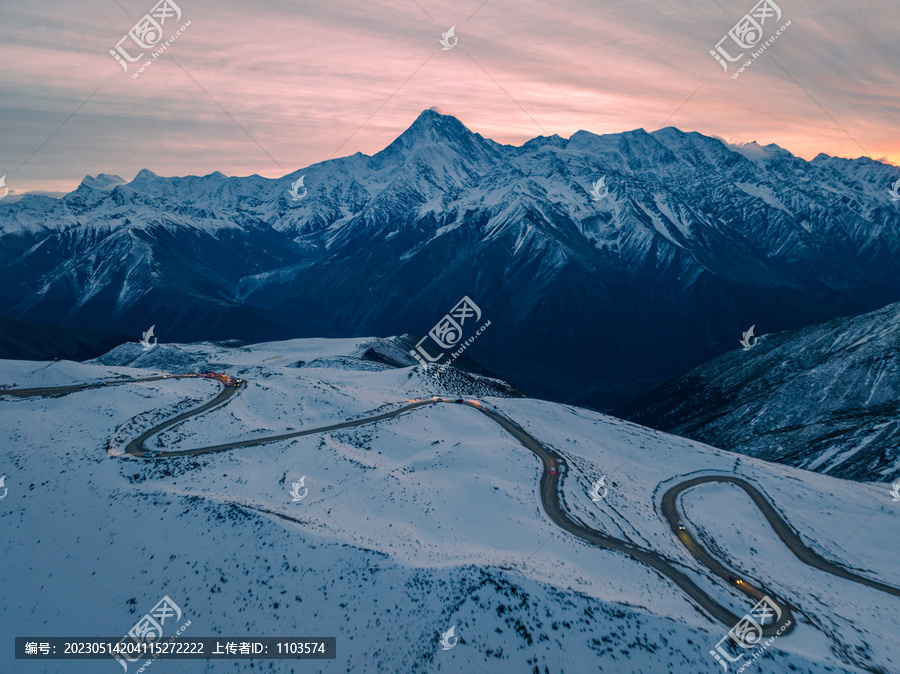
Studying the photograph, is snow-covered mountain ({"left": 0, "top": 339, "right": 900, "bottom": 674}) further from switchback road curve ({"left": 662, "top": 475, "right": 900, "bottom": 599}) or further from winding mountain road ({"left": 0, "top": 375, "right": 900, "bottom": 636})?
switchback road curve ({"left": 662, "top": 475, "right": 900, "bottom": 599})

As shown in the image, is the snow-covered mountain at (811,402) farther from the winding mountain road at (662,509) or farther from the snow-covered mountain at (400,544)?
the winding mountain road at (662,509)

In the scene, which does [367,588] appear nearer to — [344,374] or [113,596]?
[113,596]

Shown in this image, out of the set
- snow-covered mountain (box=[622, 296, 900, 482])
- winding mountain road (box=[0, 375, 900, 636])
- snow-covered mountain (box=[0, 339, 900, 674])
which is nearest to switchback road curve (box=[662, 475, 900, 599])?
winding mountain road (box=[0, 375, 900, 636])

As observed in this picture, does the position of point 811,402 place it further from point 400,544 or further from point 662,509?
point 400,544

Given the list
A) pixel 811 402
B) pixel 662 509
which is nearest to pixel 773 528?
pixel 662 509

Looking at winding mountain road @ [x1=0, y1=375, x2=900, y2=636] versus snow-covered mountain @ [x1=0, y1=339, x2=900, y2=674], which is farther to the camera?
winding mountain road @ [x1=0, y1=375, x2=900, y2=636]

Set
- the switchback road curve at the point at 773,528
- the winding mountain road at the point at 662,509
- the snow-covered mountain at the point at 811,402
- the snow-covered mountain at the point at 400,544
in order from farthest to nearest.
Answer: the snow-covered mountain at the point at 811,402
the switchback road curve at the point at 773,528
the winding mountain road at the point at 662,509
the snow-covered mountain at the point at 400,544

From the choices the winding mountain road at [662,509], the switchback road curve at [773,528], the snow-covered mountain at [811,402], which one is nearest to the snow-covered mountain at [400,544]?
the winding mountain road at [662,509]
